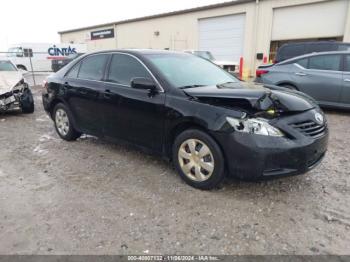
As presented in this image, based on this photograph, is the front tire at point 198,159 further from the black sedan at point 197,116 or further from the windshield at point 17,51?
the windshield at point 17,51

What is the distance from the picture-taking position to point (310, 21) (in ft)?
54.3

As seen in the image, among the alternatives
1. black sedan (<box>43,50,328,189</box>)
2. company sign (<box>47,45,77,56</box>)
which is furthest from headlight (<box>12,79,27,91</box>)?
company sign (<box>47,45,77,56</box>)

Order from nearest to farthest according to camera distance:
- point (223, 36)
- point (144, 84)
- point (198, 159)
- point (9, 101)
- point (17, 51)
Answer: point (198, 159), point (144, 84), point (9, 101), point (223, 36), point (17, 51)

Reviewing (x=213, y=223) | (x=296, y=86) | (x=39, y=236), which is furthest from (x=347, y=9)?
(x=39, y=236)

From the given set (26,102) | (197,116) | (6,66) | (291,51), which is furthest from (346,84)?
(6,66)

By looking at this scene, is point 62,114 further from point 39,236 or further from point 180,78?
point 39,236

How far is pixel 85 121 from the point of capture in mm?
4887

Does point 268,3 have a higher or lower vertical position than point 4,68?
higher

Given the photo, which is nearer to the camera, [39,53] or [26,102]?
[26,102]

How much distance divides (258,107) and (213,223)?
1206 mm

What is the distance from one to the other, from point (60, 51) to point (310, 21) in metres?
21.5

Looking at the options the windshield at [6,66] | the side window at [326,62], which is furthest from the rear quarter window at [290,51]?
the windshield at [6,66]

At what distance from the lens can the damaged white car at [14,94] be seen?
7.32 m

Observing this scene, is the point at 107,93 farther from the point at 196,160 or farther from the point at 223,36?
the point at 223,36
